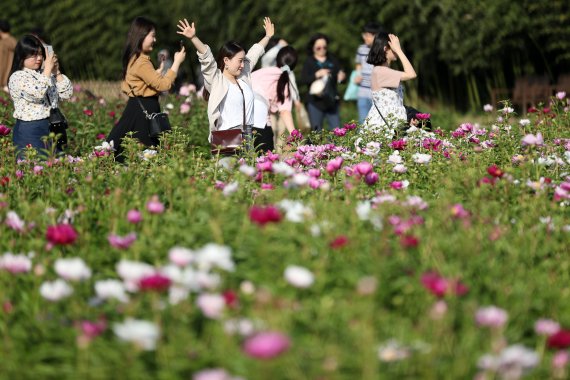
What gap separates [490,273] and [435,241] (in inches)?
8.4

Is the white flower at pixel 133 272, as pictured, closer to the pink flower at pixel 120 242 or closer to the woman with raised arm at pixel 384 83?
the pink flower at pixel 120 242

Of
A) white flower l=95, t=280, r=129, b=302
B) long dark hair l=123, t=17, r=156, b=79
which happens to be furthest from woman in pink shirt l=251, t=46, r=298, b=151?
white flower l=95, t=280, r=129, b=302

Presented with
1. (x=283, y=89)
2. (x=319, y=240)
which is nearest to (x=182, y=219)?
(x=319, y=240)

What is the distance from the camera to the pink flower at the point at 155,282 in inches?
98.2

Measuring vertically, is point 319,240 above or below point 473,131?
above

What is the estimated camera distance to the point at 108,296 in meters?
2.72

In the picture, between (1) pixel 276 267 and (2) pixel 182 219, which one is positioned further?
(2) pixel 182 219

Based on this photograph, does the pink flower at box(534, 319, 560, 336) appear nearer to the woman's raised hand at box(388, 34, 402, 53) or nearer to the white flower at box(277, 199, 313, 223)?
the white flower at box(277, 199, 313, 223)

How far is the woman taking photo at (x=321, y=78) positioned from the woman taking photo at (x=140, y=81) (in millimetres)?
3185

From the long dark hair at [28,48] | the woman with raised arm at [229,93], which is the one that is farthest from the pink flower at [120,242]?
the long dark hair at [28,48]

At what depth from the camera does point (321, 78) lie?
9.52m

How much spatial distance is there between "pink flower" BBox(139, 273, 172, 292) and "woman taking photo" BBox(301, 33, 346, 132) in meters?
7.05

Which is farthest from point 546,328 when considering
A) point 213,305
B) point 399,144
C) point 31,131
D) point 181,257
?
point 31,131

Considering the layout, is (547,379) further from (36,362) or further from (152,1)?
(152,1)
